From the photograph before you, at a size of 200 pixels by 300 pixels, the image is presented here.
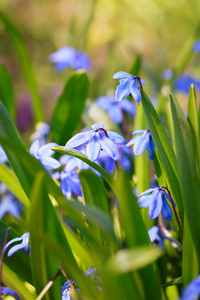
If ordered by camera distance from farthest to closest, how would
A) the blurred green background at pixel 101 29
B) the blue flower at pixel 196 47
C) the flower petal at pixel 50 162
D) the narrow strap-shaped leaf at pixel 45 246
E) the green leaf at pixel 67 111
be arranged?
the blurred green background at pixel 101 29 → the blue flower at pixel 196 47 → the green leaf at pixel 67 111 → the flower petal at pixel 50 162 → the narrow strap-shaped leaf at pixel 45 246

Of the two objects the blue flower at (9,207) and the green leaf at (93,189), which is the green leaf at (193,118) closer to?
the green leaf at (93,189)

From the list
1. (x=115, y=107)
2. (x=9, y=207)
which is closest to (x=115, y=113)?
(x=115, y=107)

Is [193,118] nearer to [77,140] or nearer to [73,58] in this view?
[77,140]

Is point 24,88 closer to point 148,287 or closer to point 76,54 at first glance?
point 76,54

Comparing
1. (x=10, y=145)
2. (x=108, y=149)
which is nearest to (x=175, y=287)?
(x=108, y=149)

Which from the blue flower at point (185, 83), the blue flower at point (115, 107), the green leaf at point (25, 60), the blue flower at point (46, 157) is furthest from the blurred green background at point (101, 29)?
the blue flower at point (46, 157)

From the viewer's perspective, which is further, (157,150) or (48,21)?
(48,21)
